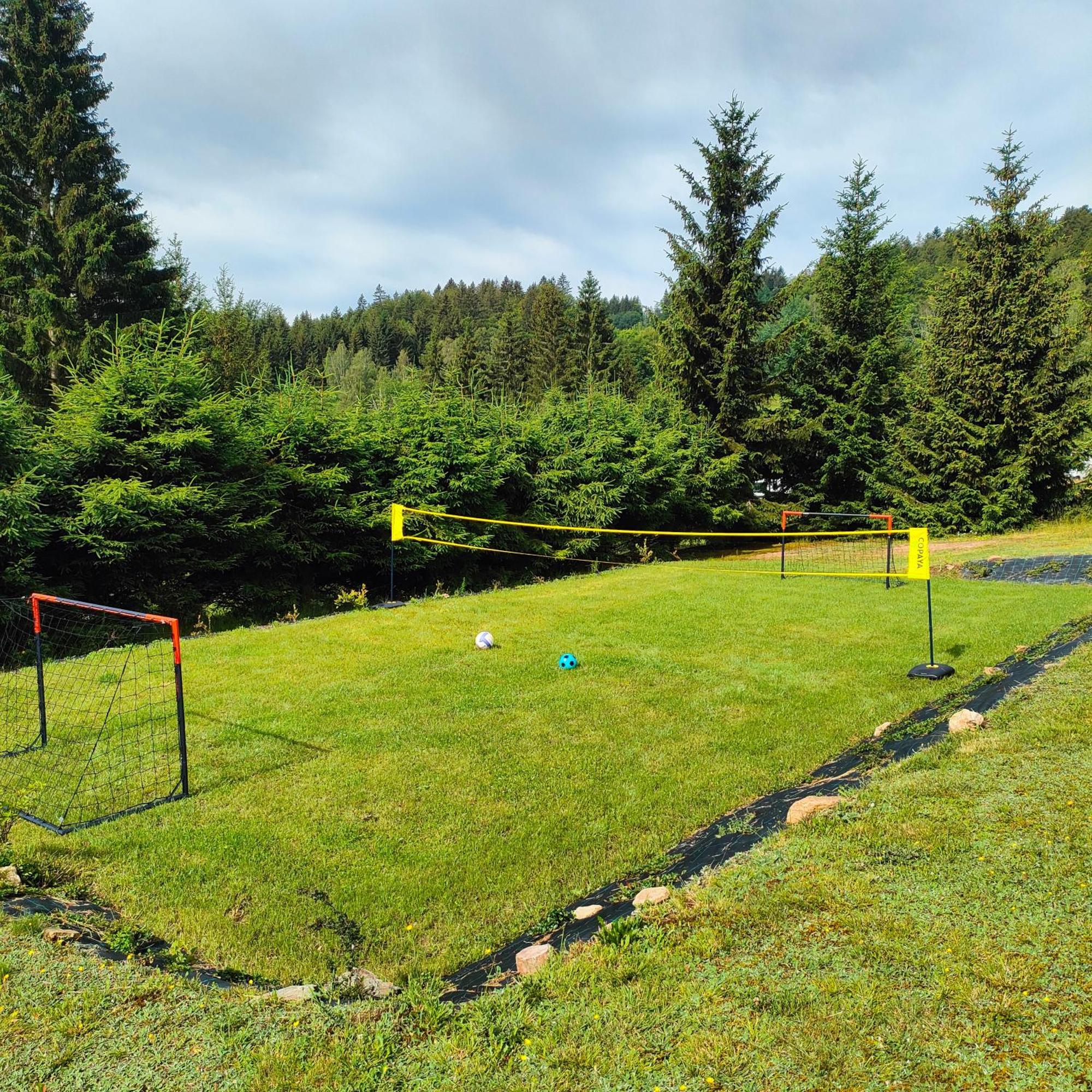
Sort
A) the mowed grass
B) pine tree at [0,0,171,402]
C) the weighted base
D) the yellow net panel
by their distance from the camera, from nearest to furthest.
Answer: the mowed grass, the weighted base, the yellow net panel, pine tree at [0,0,171,402]

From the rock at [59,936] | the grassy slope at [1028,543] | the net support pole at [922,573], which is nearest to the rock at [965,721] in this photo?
the net support pole at [922,573]

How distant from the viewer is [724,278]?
879 inches

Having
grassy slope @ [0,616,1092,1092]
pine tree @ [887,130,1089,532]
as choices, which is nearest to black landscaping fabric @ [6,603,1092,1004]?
grassy slope @ [0,616,1092,1092]

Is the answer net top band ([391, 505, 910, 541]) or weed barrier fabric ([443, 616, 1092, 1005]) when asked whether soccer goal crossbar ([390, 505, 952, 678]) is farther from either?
weed barrier fabric ([443, 616, 1092, 1005])

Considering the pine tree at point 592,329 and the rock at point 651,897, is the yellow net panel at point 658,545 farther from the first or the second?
the pine tree at point 592,329

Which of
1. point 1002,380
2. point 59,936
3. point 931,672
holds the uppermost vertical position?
point 1002,380

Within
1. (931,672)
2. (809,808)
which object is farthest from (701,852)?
(931,672)

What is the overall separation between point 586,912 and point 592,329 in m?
45.5

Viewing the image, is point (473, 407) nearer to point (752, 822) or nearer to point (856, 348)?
point (752, 822)

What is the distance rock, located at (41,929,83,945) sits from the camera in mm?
3293

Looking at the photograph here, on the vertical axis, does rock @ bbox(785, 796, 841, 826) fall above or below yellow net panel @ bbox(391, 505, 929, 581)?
below

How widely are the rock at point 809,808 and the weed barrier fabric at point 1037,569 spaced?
11161 millimetres

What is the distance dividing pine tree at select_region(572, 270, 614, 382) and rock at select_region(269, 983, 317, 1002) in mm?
43787

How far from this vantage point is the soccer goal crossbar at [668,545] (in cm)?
1321
